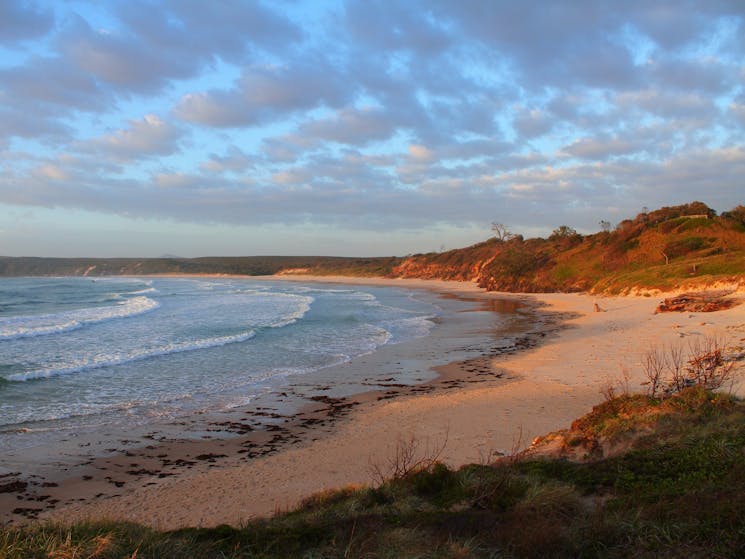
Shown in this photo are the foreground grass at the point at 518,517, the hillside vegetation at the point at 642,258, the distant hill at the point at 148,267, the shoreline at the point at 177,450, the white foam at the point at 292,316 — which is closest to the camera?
the foreground grass at the point at 518,517

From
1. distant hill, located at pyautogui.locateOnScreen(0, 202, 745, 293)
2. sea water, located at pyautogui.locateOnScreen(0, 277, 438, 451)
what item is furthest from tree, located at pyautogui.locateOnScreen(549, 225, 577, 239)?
sea water, located at pyautogui.locateOnScreen(0, 277, 438, 451)

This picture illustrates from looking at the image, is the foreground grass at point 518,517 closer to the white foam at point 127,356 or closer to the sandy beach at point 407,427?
the sandy beach at point 407,427

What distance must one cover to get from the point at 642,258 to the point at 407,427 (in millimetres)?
43235

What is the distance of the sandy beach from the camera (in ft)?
24.4

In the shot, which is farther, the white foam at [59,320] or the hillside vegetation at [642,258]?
the hillside vegetation at [642,258]

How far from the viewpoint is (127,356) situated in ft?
63.8

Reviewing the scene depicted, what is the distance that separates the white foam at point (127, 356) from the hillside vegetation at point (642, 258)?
25710mm

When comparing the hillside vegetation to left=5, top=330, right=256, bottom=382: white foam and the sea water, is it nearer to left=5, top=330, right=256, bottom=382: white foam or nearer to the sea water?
the sea water

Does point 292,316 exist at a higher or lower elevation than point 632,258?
lower

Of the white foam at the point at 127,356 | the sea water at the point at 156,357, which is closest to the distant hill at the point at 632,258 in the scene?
the sea water at the point at 156,357

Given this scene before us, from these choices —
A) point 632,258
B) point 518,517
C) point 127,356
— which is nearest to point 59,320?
Answer: point 127,356

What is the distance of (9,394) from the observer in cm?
1383

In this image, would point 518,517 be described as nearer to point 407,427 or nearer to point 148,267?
point 407,427

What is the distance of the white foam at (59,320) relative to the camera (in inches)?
1010
